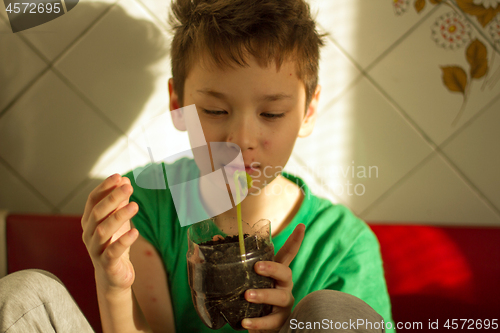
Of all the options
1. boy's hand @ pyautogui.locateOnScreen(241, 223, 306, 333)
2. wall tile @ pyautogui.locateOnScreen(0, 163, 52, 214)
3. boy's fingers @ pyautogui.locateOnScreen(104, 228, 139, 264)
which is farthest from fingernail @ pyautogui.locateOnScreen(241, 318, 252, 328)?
wall tile @ pyautogui.locateOnScreen(0, 163, 52, 214)

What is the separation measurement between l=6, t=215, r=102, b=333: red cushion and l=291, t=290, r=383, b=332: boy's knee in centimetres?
53

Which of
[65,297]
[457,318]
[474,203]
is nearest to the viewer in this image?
[65,297]

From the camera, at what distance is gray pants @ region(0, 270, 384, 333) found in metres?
0.43

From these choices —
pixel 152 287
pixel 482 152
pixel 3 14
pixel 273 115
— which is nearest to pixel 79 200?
pixel 152 287

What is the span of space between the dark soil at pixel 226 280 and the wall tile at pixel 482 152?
0.63 meters

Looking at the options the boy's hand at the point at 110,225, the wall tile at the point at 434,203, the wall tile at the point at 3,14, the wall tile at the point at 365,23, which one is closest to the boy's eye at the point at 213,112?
→ the boy's hand at the point at 110,225

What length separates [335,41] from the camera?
→ 0.79 metres

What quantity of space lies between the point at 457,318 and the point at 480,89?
515 millimetres

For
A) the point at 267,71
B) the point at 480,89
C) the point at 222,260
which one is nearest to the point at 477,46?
the point at 480,89

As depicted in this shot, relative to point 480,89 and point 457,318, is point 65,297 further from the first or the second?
point 480,89

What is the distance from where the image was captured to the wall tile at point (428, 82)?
0.79 meters

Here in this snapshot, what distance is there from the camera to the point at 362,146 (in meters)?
0.83

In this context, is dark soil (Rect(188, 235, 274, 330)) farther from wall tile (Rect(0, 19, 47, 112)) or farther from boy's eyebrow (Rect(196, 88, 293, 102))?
wall tile (Rect(0, 19, 47, 112))

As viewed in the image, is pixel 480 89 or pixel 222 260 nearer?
pixel 222 260
